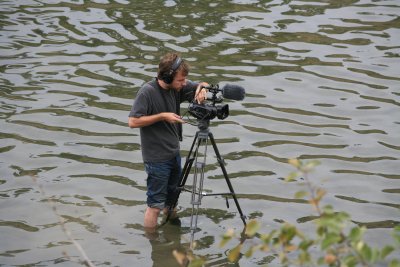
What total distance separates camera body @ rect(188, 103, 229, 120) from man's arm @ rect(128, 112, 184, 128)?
0.16m

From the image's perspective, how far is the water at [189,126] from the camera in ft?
25.2

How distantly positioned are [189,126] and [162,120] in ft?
11.3

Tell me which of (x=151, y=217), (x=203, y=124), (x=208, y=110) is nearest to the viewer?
(x=208, y=110)

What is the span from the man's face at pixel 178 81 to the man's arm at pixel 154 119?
326mm

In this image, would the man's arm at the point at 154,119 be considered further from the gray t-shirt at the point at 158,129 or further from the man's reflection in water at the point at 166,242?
the man's reflection in water at the point at 166,242

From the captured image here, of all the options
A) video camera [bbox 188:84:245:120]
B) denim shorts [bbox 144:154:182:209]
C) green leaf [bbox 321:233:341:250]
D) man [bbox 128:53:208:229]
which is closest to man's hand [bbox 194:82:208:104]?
man [bbox 128:53:208:229]

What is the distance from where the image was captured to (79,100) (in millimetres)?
11000

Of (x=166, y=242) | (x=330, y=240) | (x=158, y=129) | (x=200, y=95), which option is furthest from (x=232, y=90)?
(x=330, y=240)

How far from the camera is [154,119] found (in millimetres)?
6719

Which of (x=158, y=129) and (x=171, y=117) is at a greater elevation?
(x=171, y=117)

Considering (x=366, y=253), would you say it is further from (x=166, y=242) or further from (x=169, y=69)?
(x=166, y=242)

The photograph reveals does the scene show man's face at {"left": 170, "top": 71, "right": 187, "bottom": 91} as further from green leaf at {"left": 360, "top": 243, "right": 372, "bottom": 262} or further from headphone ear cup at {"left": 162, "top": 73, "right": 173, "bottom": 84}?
green leaf at {"left": 360, "top": 243, "right": 372, "bottom": 262}

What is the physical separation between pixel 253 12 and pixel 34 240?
27.6 ft

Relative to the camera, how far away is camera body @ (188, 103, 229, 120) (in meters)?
6.57
